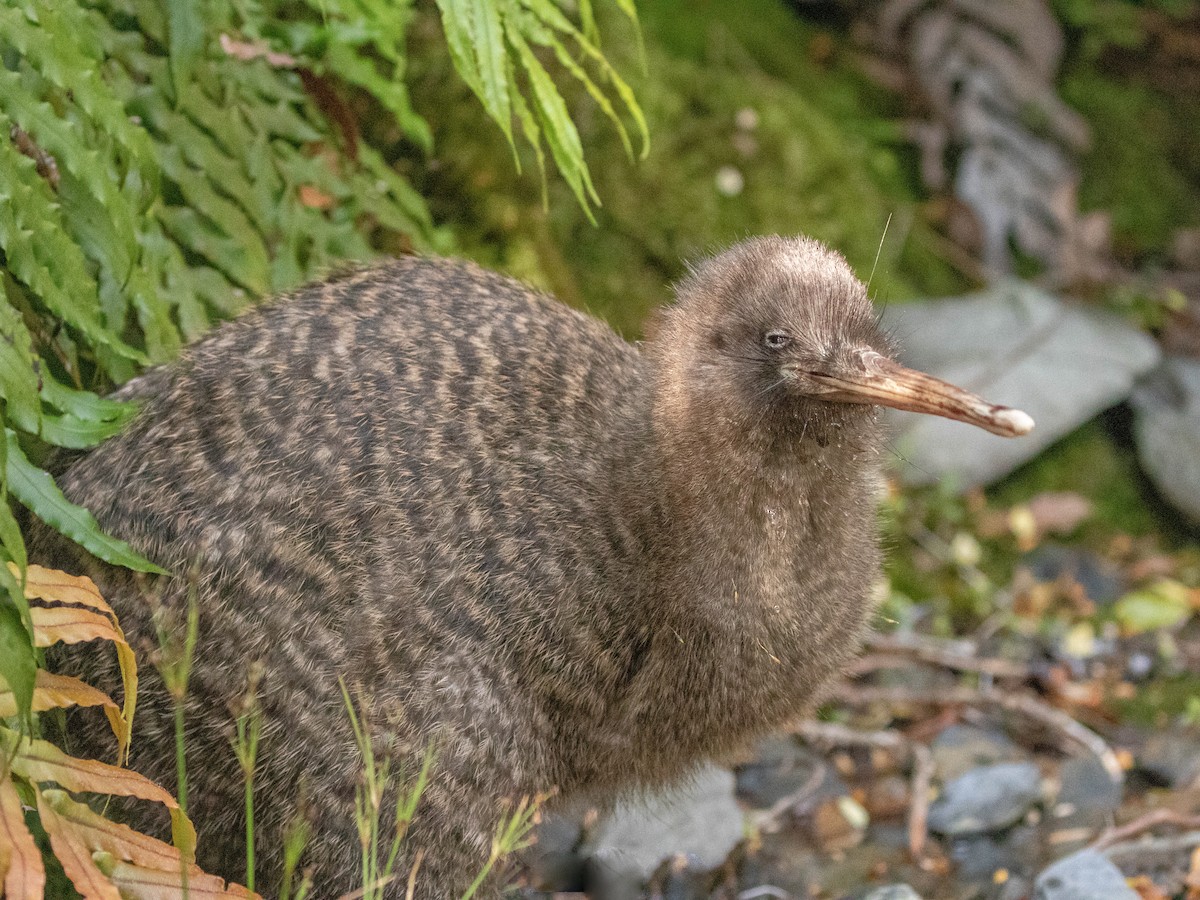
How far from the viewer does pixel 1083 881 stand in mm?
4281

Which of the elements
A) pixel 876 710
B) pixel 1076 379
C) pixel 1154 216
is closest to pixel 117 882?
pixel 876 710

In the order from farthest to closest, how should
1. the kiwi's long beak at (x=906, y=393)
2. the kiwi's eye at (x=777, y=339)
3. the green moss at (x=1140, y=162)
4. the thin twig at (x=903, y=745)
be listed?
the green moss at (x=1140, y=162), the thin twig at (x=903, y=745), the kiwi's eye at (x=777, y=339), the kiwi's long beak at (x=906, y=393)

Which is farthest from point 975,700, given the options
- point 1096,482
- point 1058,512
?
point 1096,482

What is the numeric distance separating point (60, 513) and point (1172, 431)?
544cm

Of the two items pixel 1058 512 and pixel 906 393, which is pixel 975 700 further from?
pixel 906 393

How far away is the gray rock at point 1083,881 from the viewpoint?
13.8 feet

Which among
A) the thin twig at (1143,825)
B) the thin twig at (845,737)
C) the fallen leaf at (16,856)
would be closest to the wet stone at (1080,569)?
the thin twig at (845,737)

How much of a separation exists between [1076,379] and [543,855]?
12.6ft

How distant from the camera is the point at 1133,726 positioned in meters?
5.75

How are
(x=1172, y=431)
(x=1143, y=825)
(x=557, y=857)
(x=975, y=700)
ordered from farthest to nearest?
(x=1172, y=431) < (x=975, y=700) < (x=1143, y=825) < (x=557, y=857)

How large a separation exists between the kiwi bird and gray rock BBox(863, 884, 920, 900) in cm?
66

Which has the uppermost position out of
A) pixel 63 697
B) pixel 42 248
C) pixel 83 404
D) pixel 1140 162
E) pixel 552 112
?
pixel 552 112

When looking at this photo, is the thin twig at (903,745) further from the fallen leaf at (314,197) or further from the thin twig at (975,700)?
the fallen leaf at (314,197)

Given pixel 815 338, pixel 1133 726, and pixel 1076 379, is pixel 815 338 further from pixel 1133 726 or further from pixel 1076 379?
pixel 1076 379
